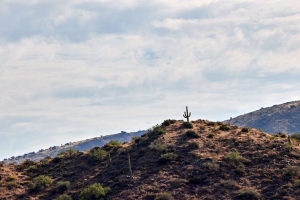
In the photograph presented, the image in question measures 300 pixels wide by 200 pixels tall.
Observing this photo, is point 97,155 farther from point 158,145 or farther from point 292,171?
point 292,171

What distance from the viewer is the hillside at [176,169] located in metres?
50.1

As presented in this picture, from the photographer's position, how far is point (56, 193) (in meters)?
55.3

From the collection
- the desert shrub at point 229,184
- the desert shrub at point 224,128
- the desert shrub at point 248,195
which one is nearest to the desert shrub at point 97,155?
the desert shrub at point 224,128

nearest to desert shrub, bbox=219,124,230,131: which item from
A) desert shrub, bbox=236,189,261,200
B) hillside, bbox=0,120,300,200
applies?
hillside, bbox=0,120,300,200

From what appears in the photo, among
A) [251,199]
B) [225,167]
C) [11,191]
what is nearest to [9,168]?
[11,191]

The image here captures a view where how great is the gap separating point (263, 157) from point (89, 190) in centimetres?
1946

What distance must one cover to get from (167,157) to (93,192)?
10087 mm

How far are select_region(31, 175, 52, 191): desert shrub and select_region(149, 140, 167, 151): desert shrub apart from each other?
1280 cm

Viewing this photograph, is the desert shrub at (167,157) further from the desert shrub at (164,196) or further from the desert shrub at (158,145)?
the desert shrub at (164,196)

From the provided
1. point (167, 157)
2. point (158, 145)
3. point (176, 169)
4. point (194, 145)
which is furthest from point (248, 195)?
point (158, 145)

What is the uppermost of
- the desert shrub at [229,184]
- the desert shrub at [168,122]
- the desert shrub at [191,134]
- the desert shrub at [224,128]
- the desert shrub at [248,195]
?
the desert shrub at [168,122]

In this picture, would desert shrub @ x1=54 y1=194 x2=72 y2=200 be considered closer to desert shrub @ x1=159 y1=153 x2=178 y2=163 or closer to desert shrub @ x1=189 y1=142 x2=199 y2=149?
desert shrub @ x1=159 y1=153 x2=178 y2=163

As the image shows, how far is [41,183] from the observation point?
189 ft

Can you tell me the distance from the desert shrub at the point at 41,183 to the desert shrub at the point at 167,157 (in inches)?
523
